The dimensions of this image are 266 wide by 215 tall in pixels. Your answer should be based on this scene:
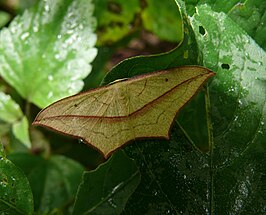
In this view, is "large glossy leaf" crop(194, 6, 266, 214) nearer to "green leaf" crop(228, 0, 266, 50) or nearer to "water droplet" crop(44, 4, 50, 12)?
"green leaf" crop(228, 0, 266, 50)

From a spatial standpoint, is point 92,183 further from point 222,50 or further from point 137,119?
point 222,50

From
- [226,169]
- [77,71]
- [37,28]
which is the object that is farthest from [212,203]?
[37,28]

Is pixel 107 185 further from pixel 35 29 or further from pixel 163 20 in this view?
pixel 163 20

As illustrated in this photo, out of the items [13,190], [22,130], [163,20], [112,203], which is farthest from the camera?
[163,20]

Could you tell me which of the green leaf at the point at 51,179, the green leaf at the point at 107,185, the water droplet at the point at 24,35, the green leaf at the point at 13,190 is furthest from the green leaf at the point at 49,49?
the green leaf at the point at 13,190

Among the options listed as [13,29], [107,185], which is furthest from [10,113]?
[107,185]

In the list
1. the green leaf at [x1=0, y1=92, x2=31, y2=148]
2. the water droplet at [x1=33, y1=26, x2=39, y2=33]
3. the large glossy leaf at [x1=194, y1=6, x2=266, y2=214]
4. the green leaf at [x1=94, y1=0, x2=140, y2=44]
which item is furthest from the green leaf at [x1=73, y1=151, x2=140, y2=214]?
the green leaf at [x1=94, y1=0, x2=140, y2=44]

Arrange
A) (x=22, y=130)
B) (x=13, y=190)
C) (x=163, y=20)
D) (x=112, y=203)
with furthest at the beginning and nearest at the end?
(x=163, y=20) < (x=22, y=130) < (x=112, y=203) < (x=13, y=190)

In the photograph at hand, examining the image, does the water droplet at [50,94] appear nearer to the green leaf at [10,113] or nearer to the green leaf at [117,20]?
the green leaf at [10,113]
